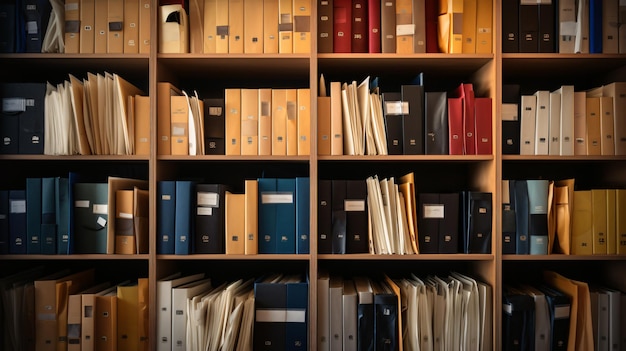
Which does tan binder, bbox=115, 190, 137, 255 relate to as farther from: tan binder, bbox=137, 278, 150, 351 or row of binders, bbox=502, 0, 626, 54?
row of binders, bbox=502, 0, 626, 54

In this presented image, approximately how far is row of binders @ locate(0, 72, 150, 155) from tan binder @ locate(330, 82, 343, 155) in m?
0.84

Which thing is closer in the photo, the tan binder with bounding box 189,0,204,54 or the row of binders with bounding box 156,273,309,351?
the row of binders with bounding box 156,273,309,351

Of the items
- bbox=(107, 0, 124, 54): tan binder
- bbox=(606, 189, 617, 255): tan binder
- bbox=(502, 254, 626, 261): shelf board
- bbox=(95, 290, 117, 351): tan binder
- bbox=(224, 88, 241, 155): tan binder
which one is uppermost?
bbox=(107, 0, 124, 54): tan binder

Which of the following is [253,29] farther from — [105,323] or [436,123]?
[105,323]

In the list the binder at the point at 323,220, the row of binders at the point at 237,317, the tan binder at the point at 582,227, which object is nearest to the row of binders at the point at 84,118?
the row of binders at the point at 237,317

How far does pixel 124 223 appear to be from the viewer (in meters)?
2.04

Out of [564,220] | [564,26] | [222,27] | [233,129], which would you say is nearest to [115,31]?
[222,27]

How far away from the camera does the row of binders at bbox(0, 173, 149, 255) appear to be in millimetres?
2035

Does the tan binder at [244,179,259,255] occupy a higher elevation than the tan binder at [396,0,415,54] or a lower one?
lower

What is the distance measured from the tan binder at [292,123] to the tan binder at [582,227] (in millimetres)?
1323

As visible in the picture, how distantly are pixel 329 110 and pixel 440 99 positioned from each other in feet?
1.69

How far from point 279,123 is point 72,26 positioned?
3.47 ft

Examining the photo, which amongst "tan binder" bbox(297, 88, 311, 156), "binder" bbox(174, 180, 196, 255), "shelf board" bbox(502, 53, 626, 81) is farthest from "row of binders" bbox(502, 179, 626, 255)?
"binder" bbox(174, 180, 196, 255)

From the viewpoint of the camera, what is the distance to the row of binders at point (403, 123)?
6.75 feet
